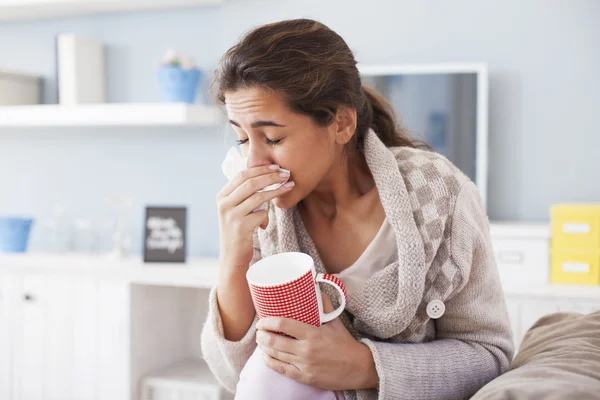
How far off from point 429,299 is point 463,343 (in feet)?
0.31

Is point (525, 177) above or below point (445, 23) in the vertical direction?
below

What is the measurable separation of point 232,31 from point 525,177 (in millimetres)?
1306

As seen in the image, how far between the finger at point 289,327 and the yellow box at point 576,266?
1517 mm

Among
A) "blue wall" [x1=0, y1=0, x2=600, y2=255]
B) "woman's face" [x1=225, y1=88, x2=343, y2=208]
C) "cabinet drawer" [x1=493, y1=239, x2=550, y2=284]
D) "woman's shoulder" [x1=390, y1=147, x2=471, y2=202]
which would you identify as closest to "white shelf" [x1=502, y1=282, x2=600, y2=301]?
"cabinet drawer" [x1=493, y1=239, x2=550, y2=284]

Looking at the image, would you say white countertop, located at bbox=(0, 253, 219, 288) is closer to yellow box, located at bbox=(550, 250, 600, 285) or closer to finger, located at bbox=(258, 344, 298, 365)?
yellow box, located at bbox=(550, 250, 600, 285)

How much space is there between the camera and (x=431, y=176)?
131 centimetres

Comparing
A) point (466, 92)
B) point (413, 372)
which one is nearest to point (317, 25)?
point (413, 372)

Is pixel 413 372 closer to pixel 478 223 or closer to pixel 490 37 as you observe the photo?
pixel 478 223

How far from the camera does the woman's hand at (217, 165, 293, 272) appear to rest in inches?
49.7

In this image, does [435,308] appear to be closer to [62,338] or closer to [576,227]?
[576,227]

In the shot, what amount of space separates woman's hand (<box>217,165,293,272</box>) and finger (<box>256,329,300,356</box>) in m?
0.21

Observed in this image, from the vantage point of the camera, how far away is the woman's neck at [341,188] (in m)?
1.45

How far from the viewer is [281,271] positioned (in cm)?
121

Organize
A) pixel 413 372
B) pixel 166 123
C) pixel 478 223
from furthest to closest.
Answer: pixel 166 123, pixel 478 223, pixel 413 372
